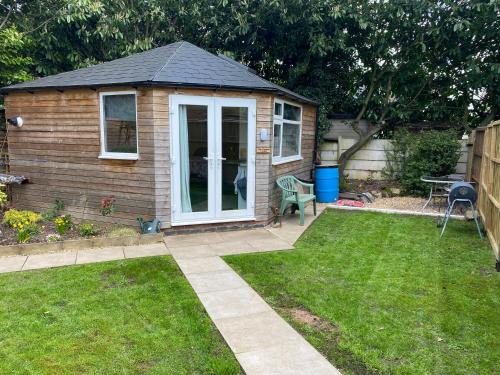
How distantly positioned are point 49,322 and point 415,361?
118 inches

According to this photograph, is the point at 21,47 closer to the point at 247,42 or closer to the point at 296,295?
the point at 247,42

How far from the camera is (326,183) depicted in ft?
28.3

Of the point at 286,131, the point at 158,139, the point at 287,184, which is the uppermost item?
the point at 286,131

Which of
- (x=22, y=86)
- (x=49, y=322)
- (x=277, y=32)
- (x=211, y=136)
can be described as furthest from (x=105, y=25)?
(x=49, y=322)

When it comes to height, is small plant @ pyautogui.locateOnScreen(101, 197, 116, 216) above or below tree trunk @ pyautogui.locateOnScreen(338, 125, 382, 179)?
below

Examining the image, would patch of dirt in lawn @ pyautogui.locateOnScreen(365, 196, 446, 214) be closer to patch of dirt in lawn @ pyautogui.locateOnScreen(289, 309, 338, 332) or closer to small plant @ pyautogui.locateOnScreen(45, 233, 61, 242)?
patch of dirt in lawn @ pyautogui.locateOnScreen(289, 309, 338, 332)

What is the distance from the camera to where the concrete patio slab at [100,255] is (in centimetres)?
483

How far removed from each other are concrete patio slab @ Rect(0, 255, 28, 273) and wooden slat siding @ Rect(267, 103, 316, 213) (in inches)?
150

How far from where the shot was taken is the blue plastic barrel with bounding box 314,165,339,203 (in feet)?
28.2

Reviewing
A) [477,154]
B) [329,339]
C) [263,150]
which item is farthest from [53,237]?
[477,154]

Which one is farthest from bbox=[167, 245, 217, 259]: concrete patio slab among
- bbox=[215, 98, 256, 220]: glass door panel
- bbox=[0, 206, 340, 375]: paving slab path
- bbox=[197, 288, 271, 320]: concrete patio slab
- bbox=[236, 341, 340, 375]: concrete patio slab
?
bbox=[236, 341, 340, 375]: concrete patio slab

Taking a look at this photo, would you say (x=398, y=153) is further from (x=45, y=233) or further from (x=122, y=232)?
(x=45, y=233)

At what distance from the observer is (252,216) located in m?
6.49

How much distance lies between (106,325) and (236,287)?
53.7 inches
